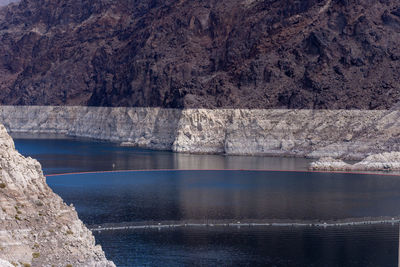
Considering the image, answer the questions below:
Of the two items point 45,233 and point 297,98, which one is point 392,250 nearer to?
point 45,233

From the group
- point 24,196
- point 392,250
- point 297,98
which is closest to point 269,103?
point 297,98

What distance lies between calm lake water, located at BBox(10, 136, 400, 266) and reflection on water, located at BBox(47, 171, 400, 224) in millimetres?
73

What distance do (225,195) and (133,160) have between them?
138 feet

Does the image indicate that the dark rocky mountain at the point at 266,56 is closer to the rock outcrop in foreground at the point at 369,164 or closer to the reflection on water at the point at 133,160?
the reflection on water at the point at 133,160

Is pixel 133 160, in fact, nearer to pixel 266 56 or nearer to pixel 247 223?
pixel 266 56

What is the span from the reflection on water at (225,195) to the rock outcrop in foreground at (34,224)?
2437cm

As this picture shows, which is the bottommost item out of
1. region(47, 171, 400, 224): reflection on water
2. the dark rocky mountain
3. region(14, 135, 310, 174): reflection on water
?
region(47, 171, 400, 224): reflection on water

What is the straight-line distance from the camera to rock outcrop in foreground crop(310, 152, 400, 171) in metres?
94.8

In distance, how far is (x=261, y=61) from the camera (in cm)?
12775

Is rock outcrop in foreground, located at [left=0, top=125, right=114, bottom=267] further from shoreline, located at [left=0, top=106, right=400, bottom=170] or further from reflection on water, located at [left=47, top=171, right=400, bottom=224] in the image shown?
shoreline, located at [left=0, top=106, right=400, bottom=170]

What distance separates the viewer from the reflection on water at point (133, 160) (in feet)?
331

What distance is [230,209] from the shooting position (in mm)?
62344

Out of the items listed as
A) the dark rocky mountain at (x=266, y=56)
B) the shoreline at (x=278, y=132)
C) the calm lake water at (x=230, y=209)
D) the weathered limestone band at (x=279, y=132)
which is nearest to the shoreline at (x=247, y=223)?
the calm lake water at (x=230, y=209)

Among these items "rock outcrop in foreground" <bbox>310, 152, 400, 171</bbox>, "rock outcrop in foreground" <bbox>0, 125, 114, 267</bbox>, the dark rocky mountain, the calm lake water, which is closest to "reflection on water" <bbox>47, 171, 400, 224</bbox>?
the calm lake water
